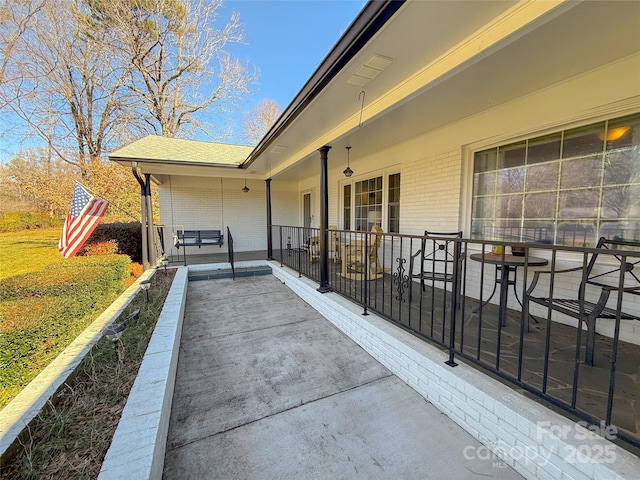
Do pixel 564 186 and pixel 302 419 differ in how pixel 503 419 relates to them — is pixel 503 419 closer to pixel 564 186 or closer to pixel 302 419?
pixel 302 419

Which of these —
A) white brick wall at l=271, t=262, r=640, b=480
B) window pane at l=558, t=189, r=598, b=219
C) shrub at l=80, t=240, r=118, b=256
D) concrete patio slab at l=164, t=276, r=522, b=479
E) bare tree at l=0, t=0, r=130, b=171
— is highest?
bare tree at l=0, t=0, r=130, b=171

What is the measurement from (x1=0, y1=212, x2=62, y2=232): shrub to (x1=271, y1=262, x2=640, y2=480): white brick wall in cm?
1690

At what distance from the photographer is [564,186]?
283 cm

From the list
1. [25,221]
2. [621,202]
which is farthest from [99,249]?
[25,221]

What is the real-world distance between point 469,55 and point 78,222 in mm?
5517

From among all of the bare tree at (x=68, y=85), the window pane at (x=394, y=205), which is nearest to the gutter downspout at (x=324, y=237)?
the window pane at (x=394, y=205)

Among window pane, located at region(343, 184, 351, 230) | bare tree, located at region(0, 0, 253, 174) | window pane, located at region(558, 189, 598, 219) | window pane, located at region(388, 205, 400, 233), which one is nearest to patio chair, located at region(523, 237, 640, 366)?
window pane, located at region(558, 189, 598, 219)

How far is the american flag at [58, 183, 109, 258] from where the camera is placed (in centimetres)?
423

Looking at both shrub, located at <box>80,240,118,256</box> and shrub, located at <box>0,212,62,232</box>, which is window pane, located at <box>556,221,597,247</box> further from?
shrub, located at <box>0,212,62,232</box>

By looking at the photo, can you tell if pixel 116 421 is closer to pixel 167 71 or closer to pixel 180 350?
pixel 180 350

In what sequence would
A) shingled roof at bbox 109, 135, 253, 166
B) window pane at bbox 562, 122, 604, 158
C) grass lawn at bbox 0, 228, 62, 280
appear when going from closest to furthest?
window pane at bbox 562, 122, 604, 158
shingled roof at bbox 109, 135, 253, 166
grass lawn at bbox 0, 228, 62, 280

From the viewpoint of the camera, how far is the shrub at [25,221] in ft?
42.6

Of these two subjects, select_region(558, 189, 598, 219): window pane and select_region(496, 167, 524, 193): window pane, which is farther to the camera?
select_region(496, 167, 524, 193): window pane

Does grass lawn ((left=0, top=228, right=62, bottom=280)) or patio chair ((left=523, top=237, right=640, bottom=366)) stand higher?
patio chair ((left=523, top=237, right=640, bottom=366))
